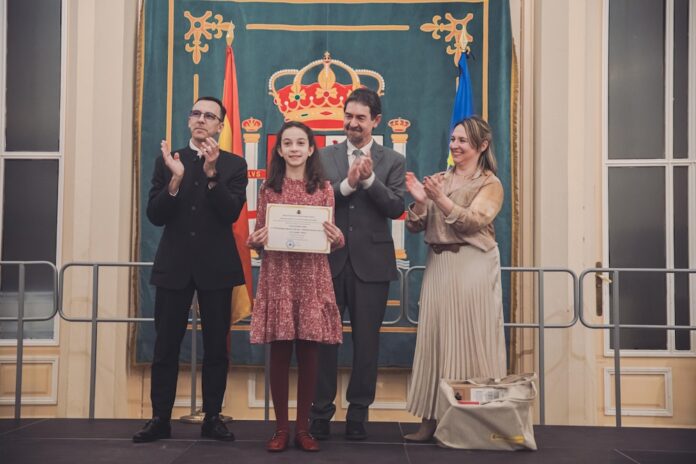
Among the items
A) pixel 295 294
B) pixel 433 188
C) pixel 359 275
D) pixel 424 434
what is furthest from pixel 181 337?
pixel 433 188

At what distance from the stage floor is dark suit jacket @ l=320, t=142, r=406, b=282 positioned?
92cm

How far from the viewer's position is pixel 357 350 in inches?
165

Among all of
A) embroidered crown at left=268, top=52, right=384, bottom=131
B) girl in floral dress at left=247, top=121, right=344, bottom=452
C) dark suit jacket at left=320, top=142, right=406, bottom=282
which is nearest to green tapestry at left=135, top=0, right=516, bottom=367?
embroidered crown at left=268, top=52, right=384, bottom=131

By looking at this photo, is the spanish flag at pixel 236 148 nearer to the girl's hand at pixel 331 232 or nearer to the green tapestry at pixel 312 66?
the green tapestry at pixel 312 66

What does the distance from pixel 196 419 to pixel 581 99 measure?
3716mm

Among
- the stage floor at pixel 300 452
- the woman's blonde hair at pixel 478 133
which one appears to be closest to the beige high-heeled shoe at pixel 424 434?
the stage floor at pixel 300 452

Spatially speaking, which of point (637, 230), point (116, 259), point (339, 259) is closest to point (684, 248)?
point (637, 230)

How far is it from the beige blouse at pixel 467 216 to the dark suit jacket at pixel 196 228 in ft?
3.15

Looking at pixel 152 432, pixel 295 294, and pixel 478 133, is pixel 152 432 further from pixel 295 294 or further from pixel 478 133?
pixel 478 133

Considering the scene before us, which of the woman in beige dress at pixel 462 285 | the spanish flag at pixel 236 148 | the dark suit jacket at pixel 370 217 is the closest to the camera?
the woman in beige dress at pixel 462 285

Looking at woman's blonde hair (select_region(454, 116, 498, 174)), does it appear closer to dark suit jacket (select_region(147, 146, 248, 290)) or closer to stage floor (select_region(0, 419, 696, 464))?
dark suit jacket (select_region(147, 146, 248, 290))

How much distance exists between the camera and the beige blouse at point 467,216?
12.9ft

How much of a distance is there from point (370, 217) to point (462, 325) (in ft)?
2.45

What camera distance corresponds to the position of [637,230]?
6.14 metres
